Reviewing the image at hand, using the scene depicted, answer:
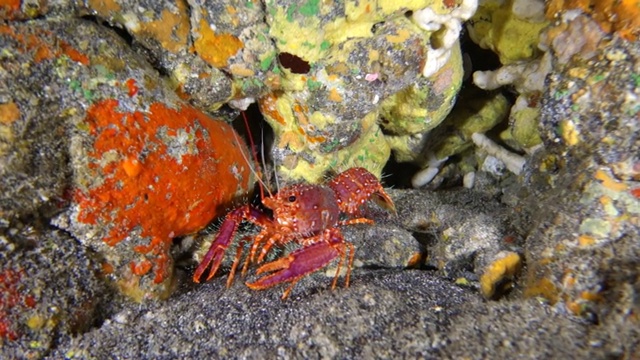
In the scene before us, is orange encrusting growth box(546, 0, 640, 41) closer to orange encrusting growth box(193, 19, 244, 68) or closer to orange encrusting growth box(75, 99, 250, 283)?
orange encrusting growth box(193, 19, 244, 68)

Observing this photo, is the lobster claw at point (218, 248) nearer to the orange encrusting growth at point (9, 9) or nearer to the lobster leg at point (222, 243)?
the lobster leg at point (222, 243)

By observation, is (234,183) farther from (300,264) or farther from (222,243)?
(300,264)

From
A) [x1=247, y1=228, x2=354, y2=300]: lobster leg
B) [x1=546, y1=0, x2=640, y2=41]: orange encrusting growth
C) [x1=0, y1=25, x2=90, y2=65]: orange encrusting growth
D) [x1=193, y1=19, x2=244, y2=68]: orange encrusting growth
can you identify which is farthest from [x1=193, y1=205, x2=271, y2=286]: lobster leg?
[x1=546, y1=0, x2=640, y2=41]: orange encrusting growth

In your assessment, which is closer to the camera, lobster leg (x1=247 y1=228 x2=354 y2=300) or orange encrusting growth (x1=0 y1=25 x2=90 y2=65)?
orange encrusting growth (x1=0 y1=25 x2=90 y2=65)

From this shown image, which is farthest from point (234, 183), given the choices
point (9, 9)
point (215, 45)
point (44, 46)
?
point (9, 9)

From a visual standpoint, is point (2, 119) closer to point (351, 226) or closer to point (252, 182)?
point (252, 182)

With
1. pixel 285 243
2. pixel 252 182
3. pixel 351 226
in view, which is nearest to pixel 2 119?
pixel 252 182
